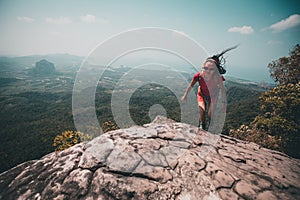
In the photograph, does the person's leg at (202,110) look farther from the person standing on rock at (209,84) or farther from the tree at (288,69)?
the tree at (288,69)

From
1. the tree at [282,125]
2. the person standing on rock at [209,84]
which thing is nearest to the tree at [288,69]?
the tree at [282,125]

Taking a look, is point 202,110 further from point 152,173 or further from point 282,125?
point 282,125

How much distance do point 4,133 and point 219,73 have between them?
95505 millimetres

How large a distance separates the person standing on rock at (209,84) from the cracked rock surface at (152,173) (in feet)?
4.78

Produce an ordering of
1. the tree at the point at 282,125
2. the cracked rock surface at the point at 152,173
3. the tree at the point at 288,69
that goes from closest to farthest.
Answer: the cracked rock surface at the point at 152,173, the tree at the point at 282,125, the tree at the point at 288,69

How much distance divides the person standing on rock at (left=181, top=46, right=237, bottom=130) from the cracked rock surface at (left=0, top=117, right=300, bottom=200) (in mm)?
1458

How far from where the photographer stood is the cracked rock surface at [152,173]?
324cm

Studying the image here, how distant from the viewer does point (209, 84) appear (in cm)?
575

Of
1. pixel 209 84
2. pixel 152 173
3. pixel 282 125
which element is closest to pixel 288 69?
pixel 282 125

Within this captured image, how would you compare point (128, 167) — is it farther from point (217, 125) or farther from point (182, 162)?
point (217, 125)

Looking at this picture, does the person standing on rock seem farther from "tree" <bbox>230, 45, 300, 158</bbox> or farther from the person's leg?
"tree" <bbox>230, 45, 300, 158</bbox>

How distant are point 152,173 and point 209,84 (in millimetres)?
3712

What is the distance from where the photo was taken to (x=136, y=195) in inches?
124

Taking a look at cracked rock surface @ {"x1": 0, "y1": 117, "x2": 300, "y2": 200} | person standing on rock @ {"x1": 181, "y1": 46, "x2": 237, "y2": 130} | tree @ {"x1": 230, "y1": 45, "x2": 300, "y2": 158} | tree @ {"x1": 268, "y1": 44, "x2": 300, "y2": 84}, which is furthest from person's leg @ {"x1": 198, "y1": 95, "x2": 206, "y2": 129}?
tree @ {"x1": 268, "y1": 44, "x2": 300, "y2": 84}
